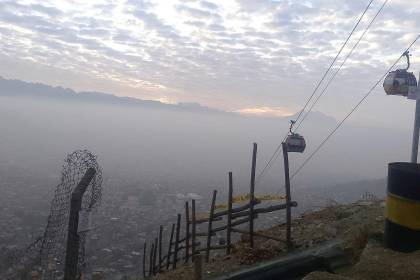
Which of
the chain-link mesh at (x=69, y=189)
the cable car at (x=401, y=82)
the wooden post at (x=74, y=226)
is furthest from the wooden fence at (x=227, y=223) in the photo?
the wooden post at (x=74, y=226)

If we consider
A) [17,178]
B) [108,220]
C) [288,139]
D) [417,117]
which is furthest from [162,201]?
[417,117]

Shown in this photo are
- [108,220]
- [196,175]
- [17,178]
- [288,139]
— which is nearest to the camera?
[288,139]

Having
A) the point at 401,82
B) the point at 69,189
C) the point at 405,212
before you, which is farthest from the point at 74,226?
the point at 401,82

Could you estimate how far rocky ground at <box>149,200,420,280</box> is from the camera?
581 cm

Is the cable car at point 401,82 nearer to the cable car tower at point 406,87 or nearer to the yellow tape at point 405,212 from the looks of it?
the cable car tower at point 406,87

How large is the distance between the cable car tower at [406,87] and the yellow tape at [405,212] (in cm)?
246

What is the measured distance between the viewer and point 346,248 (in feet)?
24.5

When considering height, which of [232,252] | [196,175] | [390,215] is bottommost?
[196,175]

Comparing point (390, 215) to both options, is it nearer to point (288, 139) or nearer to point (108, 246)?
point (288, 139)

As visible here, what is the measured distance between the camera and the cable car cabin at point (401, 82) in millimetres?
9031

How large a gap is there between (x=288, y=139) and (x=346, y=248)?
19.5 ft

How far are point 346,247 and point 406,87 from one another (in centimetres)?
376

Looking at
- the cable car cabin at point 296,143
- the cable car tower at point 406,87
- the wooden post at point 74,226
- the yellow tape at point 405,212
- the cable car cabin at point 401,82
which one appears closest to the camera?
the yellow tape at point 405,212

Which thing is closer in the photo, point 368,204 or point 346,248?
point 346,248
